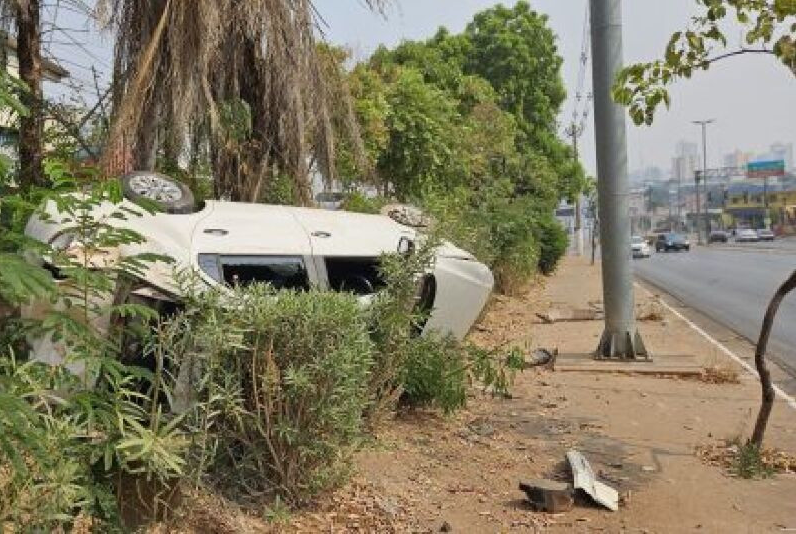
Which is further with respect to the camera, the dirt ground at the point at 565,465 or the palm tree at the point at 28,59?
the palm tree at the point at 28,59

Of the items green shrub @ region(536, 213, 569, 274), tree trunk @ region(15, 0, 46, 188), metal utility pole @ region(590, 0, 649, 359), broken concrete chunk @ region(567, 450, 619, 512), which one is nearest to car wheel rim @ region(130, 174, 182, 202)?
tree trunk @ region(15, 0, 46, 188)

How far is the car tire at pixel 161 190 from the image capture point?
17.8 ft

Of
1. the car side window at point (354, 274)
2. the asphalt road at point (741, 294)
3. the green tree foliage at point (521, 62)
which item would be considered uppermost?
the green tree foliage at point (521, 62)

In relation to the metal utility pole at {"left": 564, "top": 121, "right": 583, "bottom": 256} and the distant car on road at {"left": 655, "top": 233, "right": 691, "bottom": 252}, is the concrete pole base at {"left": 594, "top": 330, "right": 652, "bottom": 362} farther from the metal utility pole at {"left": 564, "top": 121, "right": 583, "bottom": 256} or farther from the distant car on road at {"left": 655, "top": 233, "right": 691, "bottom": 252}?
the distant car on road at {"left": 655, "top": 233, "right": 691, "bottom": 252}

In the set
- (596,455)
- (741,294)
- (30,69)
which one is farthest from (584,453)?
(741,294)

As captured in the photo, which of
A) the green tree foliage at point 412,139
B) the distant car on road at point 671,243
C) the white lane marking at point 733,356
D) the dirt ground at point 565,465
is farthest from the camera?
the distant car on road at point 671,243

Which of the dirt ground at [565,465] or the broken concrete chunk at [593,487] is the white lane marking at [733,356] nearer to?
the dirt ground at [565,465]

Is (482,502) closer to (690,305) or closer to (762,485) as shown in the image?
(762,485)

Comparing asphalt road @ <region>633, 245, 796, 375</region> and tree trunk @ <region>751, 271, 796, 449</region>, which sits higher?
tree trunk @ <region>751, 271, 796, 449</region>

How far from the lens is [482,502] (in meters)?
5.09

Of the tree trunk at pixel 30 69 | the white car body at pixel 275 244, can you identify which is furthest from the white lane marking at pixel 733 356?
the tree trunk at pixel 30 69

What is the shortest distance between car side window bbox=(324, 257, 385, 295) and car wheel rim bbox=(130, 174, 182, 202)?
1.05 m

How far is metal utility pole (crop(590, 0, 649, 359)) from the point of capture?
10500mm

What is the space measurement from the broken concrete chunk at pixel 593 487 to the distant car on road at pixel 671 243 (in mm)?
65487
